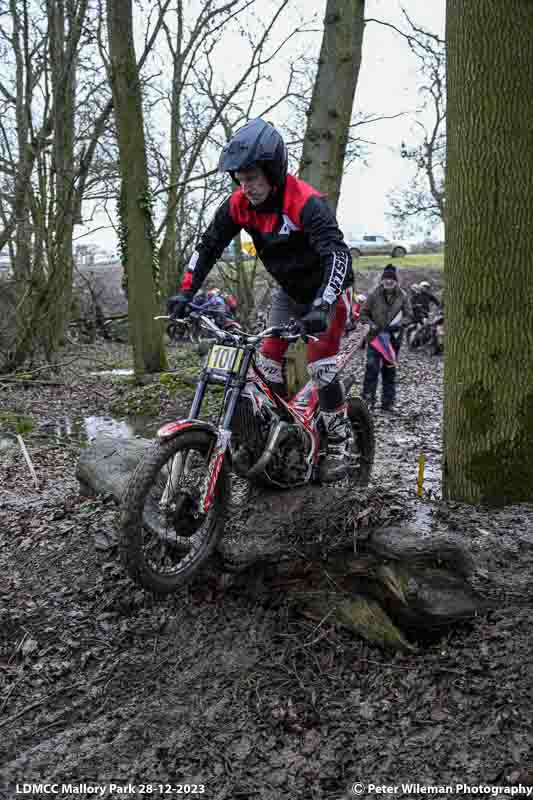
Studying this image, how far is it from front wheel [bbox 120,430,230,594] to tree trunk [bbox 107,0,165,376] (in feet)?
31.6

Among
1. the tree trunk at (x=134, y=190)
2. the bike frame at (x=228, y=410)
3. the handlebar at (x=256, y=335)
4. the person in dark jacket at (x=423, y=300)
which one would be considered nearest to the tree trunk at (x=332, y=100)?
the bike frame at (x=228, y=410)

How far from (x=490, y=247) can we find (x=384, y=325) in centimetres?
670

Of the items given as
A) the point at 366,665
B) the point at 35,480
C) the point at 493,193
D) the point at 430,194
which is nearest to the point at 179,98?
the point at 430,194

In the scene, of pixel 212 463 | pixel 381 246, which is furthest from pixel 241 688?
pixel 381 246

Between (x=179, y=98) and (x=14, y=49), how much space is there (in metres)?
5.27

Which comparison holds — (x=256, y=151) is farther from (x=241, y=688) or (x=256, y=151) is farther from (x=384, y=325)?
(x=384, y=325)

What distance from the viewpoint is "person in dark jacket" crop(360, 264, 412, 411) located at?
10789 millimetres

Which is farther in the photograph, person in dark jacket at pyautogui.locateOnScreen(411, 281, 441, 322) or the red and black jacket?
person in dark jacket at pyautogui.locateOnScreen(411, 281, 441, 322)

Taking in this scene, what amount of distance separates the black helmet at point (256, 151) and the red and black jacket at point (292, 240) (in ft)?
0.62

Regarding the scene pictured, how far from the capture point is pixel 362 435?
541 centimetres

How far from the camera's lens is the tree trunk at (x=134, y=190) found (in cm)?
1214

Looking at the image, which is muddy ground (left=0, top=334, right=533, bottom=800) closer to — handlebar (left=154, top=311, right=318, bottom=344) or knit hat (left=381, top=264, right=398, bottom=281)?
handlebar (left=154, top=311, right=318, bottom=344)

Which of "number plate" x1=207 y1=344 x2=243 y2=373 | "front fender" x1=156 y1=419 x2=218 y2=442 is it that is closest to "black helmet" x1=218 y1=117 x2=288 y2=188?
"number plate" x1=207 y1=344 x2=243 y2=373

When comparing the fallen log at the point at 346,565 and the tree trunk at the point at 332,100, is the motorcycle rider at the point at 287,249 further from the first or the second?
the tree trunk at the point at 332,100
